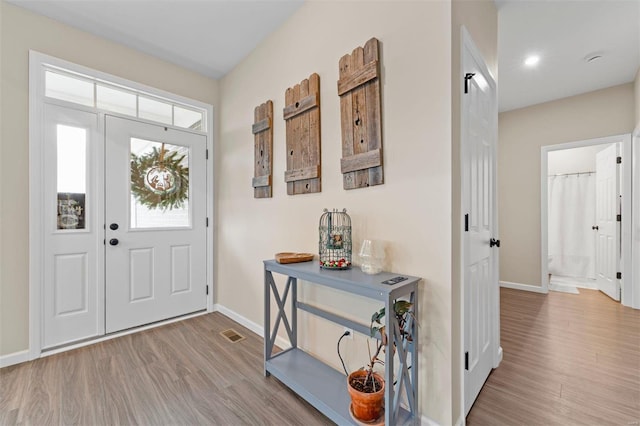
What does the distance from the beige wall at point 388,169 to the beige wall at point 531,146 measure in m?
3.68

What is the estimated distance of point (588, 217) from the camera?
4723 mm

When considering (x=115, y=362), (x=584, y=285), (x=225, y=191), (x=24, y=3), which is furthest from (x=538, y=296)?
(x=24, y=3)

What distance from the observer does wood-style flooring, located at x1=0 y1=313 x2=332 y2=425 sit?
5.20ft

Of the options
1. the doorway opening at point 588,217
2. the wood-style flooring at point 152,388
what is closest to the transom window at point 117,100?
the wood-style flooring at point 152,388

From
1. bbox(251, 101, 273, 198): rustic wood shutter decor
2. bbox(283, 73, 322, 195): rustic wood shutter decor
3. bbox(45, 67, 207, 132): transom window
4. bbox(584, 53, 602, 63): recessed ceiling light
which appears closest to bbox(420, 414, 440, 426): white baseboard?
bbox(283, 73, 322, 195): rustic wood shutter decor

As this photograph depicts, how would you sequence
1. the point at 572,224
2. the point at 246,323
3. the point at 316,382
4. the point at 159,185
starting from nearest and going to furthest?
the point at 316,382 < the point at 246,323 < the point at 159,185 < the point at 572,224

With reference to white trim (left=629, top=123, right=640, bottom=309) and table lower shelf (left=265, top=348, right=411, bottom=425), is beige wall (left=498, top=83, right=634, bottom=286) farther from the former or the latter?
table lower shelf (left=265, top=348, right=411, bottom=425)

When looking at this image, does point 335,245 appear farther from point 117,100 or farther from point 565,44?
point 565,44

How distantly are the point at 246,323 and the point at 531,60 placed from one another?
3997 mm

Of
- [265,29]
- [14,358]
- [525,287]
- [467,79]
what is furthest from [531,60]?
[14,358]

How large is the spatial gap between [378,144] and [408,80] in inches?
14.5

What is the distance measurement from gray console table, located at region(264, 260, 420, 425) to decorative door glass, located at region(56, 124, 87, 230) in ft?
6.19

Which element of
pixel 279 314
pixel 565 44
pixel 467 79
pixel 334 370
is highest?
pixel 565 44

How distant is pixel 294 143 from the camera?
2244mm
